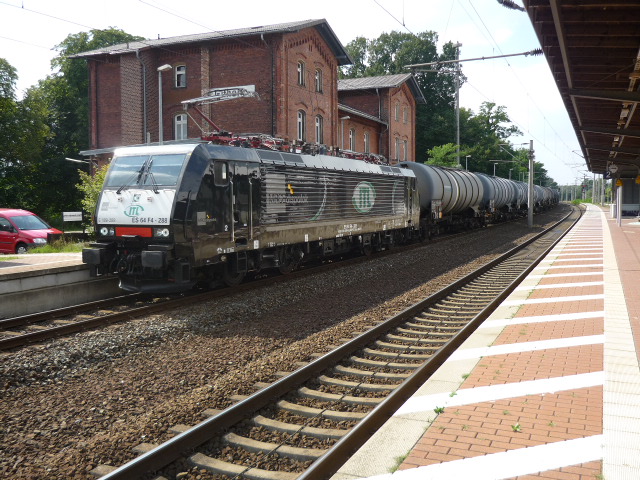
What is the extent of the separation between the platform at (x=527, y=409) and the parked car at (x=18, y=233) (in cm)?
1739

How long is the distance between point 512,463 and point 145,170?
8.81m

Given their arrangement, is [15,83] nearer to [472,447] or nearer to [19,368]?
[19,368]

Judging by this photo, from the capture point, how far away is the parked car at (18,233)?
2048cm

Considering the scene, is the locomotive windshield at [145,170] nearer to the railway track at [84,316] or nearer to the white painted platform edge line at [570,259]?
the railway track at [84,316]

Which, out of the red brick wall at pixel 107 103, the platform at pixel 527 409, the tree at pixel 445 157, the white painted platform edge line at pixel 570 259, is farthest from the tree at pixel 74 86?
the platform at pixel 527 409

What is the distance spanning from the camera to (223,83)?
32812 mm

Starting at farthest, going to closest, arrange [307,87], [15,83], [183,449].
→ [15,83]
[307,87]
[183,449]

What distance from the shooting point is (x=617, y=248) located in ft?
66.2

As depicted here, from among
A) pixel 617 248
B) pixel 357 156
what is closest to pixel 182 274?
pixel 357 156

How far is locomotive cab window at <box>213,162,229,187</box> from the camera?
1075cm

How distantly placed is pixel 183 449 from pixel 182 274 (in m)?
5.92

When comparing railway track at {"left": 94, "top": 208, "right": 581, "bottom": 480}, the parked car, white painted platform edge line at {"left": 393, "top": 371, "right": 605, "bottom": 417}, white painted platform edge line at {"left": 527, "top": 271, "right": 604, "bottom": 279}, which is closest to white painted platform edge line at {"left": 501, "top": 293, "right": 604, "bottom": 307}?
railway track at {"left": 94, "top": 208, "right": 581, "bottom": 480}

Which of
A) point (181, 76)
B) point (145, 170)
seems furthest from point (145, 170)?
point (181, 76)

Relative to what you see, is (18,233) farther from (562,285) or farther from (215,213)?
(562,285)
